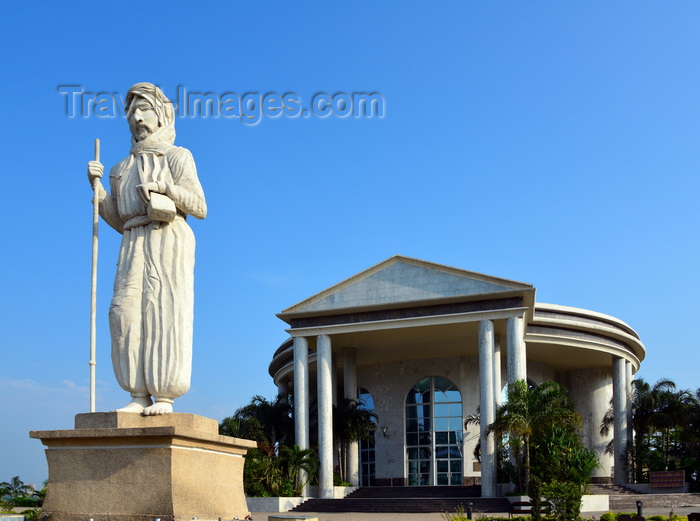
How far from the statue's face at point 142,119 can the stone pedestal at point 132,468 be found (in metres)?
2.88

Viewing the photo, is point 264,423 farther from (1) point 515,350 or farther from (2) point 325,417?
(1) point 515,350

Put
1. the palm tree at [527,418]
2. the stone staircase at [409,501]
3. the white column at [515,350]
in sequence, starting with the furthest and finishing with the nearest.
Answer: the white column at [515,350] → the stone staircase at [409,501] → the palm tree at [527,418]

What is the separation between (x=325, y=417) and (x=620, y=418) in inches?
625

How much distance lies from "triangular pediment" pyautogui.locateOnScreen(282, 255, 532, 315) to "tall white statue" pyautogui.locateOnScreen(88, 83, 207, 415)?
22.5 meters

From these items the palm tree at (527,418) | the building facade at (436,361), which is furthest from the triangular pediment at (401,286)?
the palm tree at (527,418)

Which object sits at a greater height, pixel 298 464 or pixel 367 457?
pixel 298 464

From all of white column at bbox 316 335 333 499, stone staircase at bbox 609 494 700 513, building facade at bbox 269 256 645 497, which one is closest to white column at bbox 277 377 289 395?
building facade at bbox 269 256 645 497

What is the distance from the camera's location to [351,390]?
117 feet

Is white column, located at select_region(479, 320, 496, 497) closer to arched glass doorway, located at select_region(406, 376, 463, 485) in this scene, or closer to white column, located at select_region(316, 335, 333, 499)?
white column, located at select_region(316, 335, 333, 499)

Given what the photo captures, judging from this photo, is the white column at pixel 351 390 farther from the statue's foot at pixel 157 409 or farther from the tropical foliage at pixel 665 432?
the statue's foot at pixel 157 409

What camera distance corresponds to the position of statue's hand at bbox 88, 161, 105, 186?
25.1 feet

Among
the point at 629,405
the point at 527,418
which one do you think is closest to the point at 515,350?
the point at 527,418

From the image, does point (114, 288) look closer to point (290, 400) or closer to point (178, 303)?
point (178, 303)

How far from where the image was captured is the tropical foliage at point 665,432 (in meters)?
35.8
